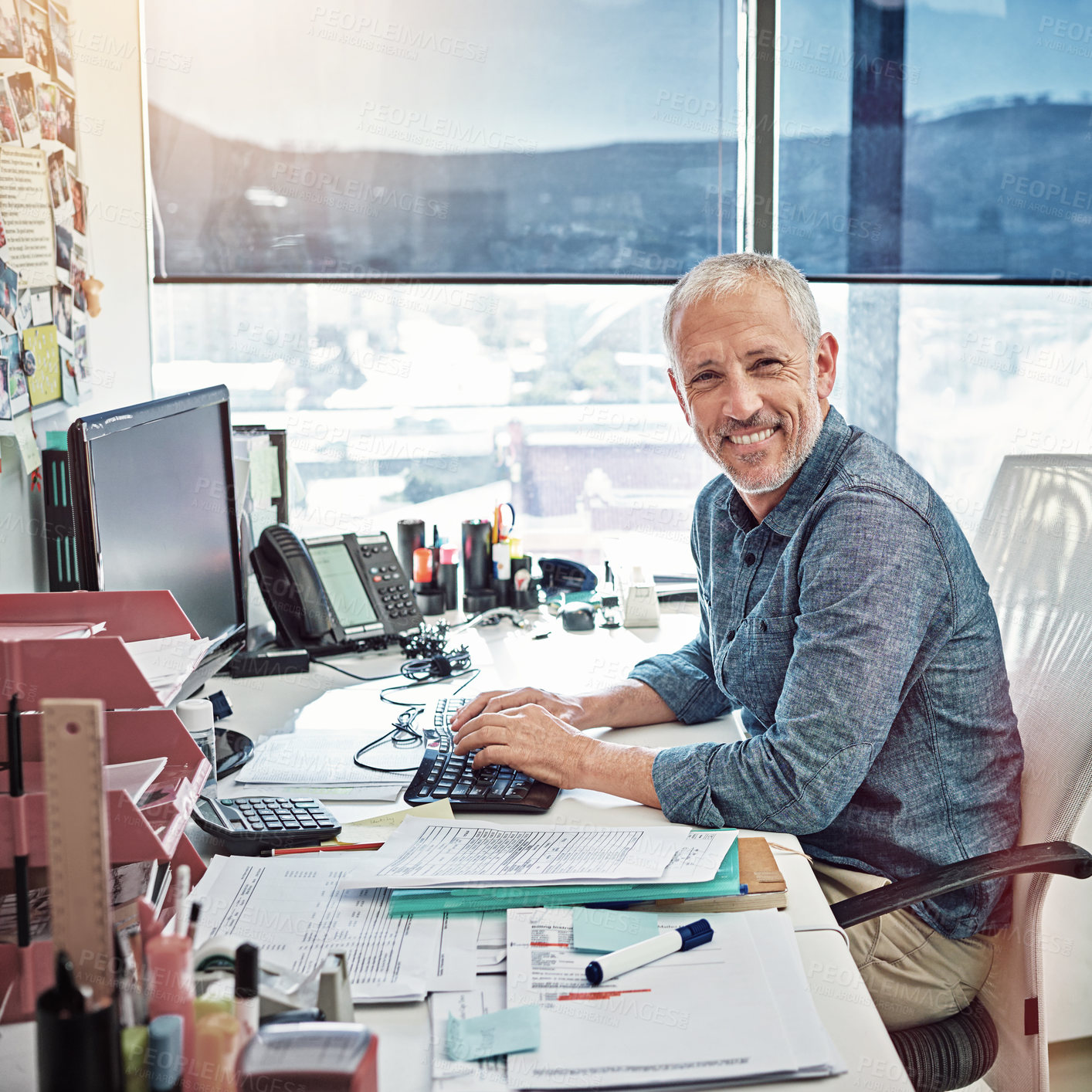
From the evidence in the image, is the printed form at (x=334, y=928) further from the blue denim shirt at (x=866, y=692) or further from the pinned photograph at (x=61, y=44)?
the pinned photograph at (x=61, y=44)

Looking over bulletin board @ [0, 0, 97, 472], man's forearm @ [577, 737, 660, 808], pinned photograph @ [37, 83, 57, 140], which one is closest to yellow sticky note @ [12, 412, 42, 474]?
bulletin board @ [0, 0, 97, 472]

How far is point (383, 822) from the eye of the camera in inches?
49.3

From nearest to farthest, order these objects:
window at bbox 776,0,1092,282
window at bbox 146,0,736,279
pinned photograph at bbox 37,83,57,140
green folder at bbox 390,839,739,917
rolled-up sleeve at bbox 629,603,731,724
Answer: green folder at bbox 390,839,739,917 < rolled-up sleeve at bbox 629,603,731,724 < pinned photograph at bbox 37,83,57,140 < window at bbox 146,0,736,279 < window at bbox 776,0,1092,282

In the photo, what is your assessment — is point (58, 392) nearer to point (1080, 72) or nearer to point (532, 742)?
point (532, 742)

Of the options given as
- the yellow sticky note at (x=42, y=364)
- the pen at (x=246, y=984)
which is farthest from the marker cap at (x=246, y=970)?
the yellow sticky note at (x=42, y=364)

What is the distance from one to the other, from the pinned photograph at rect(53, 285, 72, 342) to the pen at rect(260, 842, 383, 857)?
109 cm

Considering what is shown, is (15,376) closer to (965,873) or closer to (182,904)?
(182,904)

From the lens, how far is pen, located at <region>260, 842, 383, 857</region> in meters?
1.16

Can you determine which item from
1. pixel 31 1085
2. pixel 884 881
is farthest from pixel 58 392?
pixel 884 881

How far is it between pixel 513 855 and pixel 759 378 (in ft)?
2.51

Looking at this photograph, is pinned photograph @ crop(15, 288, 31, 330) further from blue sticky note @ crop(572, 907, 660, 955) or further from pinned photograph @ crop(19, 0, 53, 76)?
blue sticky note @ crop(572, 907, 660, 955)

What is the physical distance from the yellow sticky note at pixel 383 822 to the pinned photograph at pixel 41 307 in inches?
39.9

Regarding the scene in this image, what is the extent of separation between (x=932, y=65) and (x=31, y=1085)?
2.84m

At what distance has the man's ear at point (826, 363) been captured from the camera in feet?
5.01
